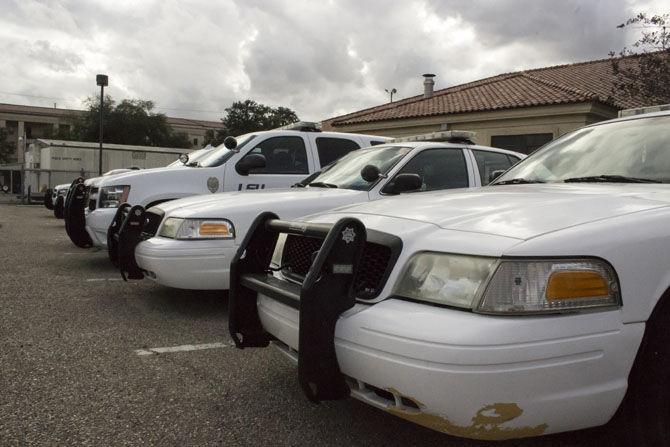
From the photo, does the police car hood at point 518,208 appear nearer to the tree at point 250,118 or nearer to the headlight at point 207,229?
the headlight at point 207,229

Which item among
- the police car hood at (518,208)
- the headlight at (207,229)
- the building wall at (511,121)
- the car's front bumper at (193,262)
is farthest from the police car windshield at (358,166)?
the building wall at (511,121)

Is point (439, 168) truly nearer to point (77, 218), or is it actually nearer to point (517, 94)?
point (77, 218)

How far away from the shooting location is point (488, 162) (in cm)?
582

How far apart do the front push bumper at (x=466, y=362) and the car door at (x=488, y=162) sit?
3.68 metres

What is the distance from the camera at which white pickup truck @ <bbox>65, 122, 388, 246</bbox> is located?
263 inches

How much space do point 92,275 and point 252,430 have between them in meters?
4.82

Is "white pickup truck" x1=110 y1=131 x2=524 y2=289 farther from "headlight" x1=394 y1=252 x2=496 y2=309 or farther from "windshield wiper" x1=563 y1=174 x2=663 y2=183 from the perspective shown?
"headlight" x1=394 y1=252 x2=496 y2=309

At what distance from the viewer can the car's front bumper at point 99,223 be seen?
6.77 metres

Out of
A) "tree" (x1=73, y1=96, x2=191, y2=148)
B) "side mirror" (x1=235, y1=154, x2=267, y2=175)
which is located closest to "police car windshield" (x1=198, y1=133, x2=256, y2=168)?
"side mirror" (x1=235, y1=154, x2=267, y2=175)

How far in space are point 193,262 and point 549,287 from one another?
3.36 meters

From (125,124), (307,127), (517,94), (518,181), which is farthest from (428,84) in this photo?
(125,124)

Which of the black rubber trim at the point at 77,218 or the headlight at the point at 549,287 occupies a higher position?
the headlight at the point at 549,287

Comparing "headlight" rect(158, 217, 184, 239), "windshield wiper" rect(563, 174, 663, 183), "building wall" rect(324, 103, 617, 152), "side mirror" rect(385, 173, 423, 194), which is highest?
"building wall" rect(324, 103, 617, 152)

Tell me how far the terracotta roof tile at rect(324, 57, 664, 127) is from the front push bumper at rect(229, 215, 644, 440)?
50.1ft
